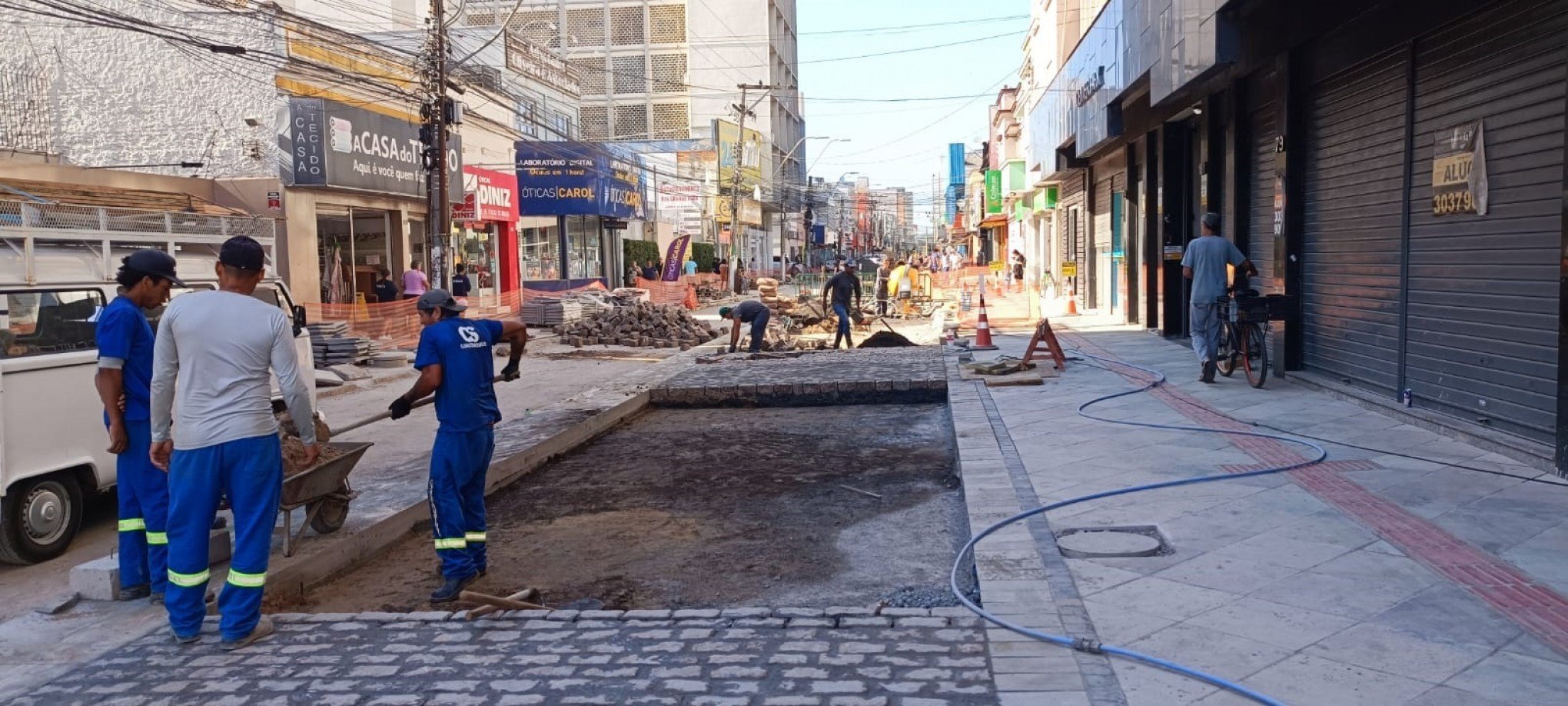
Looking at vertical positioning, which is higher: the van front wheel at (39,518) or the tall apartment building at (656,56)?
the tall apartment building at (656,56)

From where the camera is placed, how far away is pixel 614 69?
71.8m

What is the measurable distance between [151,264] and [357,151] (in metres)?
17.7

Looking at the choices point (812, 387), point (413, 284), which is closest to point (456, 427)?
point (812, 387)

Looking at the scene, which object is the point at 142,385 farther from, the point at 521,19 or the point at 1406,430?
the point at 521,19

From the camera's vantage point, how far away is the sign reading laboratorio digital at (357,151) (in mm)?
20844

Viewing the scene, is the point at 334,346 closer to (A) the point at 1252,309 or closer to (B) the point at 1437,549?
(A) the point at 1252,309

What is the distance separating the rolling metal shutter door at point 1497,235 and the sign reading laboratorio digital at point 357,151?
16767 mm

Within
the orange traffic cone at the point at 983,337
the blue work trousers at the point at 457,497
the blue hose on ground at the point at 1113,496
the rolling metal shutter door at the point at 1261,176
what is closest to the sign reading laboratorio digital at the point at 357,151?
the orange traffic cone at the point at 983,337

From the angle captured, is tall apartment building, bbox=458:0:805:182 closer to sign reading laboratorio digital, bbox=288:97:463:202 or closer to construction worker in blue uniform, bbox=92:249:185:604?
sign reading laboratorio digital, bbox=288:97:463:202

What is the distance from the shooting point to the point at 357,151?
72.7ft

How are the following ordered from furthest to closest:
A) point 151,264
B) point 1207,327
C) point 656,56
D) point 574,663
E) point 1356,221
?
point 656,56, point 1207,327, point 1356,221, point 151,264, point 574,663

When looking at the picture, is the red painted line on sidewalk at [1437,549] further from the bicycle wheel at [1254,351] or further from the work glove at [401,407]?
the work glove at [401,407]

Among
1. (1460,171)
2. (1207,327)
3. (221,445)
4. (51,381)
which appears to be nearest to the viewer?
(221,445)

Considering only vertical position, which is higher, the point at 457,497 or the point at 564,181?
the point at 564,181
